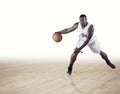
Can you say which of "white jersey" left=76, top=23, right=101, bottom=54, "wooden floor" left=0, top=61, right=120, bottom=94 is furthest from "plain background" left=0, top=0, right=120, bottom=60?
"wooden floor" left=0, top=61, right=120, bottom=94

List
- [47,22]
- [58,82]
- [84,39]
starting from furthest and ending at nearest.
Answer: [47,22] → [84,39] → [58,82]

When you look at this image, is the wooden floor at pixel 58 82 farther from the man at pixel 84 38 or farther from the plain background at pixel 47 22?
the plain background at pixel 47 22

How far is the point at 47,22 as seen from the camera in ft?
32.7

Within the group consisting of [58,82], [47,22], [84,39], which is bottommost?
[58,82]

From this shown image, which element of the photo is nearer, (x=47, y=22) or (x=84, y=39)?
(x=84, y=39)

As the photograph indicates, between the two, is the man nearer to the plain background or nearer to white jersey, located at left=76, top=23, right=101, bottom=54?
white jersey, located at left=76, top=23, right=101, bottom=54

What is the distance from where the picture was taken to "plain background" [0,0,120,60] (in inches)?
383

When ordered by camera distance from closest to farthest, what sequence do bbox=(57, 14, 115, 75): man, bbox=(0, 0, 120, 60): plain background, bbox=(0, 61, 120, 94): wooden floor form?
bbox=(0, 61, 120, 94): wooden floor → bbox=(57, 14, 115, 75): man → bbox=(0, 0, 120, 60): plain background

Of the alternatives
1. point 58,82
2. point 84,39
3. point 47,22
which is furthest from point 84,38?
point 47,22

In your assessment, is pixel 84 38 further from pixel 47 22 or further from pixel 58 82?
pixel 47 22

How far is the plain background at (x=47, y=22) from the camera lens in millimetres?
9727

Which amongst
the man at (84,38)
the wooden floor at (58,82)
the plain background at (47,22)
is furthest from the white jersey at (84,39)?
the plain background at (47,22)

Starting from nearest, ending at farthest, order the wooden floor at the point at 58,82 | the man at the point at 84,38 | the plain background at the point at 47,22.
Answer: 1. the wooden floor at the point at 58,82
2. the man at the point at 84,38
3. the plain background at the point at 47,22

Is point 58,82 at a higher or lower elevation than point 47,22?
lower
